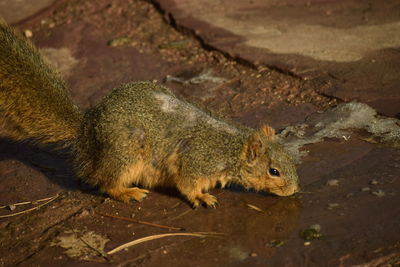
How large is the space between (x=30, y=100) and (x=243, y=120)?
6.57 feet

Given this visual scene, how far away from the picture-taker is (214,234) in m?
4.13

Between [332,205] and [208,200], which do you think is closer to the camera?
[332,205]

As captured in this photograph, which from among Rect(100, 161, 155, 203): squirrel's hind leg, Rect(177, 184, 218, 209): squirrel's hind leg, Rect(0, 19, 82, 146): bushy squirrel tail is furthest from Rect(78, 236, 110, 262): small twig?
Rect(0, 19, 82, 146): bushy squirrel tail

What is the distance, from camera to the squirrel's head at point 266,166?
439 centimetres

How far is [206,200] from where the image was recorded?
4.50 metres

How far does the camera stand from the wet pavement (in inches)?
156

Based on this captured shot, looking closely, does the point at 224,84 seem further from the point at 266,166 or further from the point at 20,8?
the point at 20,8

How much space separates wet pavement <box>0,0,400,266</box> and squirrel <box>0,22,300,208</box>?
18 cm

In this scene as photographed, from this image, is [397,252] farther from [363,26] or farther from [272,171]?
[363,26]

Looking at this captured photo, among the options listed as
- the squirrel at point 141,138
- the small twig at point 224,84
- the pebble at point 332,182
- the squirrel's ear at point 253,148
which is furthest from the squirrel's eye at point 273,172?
the small twig at point 224,84

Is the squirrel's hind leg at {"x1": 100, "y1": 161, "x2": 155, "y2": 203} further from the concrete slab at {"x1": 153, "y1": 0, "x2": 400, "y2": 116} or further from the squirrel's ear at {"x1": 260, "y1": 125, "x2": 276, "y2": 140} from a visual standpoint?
the concrete slab at {"x1": 153, "y1": 0, "x2": 400, "y2": 116}

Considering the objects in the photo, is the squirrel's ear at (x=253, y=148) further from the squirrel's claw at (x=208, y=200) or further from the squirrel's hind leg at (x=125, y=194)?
the squirrel's hind leg at (x=125, y=194)

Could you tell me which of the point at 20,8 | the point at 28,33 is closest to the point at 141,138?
the point at 28,33

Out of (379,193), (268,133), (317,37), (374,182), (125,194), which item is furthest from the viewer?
(317,37)
